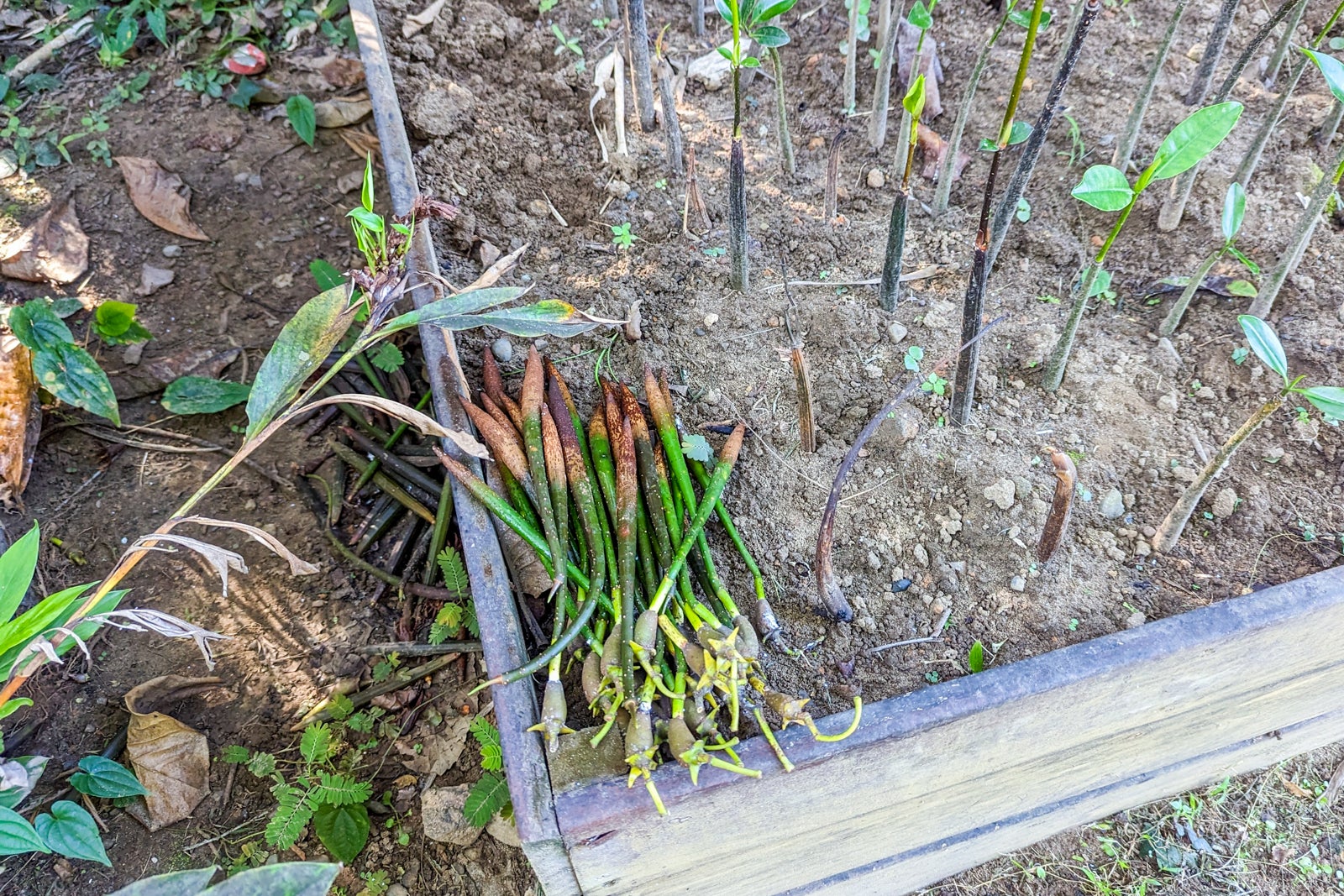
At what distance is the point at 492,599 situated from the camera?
4.99ft

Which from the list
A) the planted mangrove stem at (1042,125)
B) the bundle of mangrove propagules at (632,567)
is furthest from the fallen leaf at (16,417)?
the planted mangrove stem at (1042,125)

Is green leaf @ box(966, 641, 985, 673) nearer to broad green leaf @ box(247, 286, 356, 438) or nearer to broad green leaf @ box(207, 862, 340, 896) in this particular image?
broad green leaf @ box(207, 862, 340, 896)

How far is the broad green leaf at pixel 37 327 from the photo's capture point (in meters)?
2.09

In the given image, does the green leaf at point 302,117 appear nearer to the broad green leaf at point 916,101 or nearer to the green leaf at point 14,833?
the broad green leaf at point 916,101

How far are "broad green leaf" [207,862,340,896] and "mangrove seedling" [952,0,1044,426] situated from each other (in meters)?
1.33

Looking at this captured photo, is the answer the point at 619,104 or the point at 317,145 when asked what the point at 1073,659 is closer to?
the point at 619,104

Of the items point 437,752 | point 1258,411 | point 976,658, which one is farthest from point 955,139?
point 437,752

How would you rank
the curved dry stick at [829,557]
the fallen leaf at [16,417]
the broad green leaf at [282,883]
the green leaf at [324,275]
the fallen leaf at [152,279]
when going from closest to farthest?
the broad green leaf at [282,883] < the curved dry stick at [829,557] < the fallen leaf at [16,417] < the green leaf at [324,275] < the fallen leaf at [152,279]

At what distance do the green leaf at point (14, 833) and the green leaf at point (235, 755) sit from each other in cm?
59

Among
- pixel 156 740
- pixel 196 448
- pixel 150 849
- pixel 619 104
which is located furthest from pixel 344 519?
pixel 619 104

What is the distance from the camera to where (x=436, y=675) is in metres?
1.93

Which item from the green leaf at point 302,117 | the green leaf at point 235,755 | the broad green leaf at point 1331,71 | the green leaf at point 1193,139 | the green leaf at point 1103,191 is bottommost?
the green leaf at point 235,755

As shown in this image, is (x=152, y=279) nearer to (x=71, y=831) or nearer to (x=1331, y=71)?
(x=71, y=831)

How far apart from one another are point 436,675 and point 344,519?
20.2 inches
